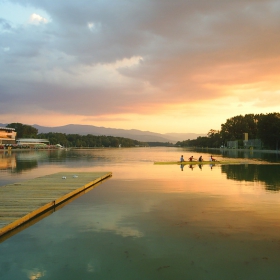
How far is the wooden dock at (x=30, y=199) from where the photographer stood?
37.2 ft

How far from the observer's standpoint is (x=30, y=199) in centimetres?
1477

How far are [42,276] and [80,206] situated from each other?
7.76 m

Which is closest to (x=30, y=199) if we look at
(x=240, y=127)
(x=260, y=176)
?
(x=260, y=176)

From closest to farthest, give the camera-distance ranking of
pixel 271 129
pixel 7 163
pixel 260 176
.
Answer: pixel 260 176 < pixel 7 163 < pixel 271 129

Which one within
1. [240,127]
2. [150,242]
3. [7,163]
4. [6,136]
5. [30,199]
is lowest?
[150,242]

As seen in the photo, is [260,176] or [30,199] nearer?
[30,199]

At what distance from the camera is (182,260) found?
28.2ft

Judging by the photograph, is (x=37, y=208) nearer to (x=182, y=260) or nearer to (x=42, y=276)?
(x=42, y=276)

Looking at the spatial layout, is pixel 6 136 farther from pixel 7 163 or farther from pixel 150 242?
pixel 150 242

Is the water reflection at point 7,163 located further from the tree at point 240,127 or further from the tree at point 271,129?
the tree at point 240,127

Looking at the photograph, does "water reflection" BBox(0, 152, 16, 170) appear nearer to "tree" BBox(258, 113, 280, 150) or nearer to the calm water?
the calm water

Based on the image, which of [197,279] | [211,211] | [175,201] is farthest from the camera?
[175,201]

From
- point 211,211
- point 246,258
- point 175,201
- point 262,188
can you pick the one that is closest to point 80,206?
point 175,201

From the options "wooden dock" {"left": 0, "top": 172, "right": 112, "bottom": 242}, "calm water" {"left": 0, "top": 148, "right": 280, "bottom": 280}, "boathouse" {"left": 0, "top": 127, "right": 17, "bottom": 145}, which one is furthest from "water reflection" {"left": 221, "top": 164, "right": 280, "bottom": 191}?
"boathouse" {"left": 0, "top": 127, "right": 17, "bottom": 145}
